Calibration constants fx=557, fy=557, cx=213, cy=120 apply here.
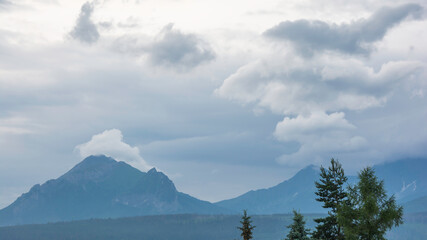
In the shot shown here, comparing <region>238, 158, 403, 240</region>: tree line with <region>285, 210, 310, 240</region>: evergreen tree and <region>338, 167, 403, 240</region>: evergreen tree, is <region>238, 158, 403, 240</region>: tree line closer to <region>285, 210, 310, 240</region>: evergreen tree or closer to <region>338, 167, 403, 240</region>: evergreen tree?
<region>338, 167, 403, 240</region>: evergreen tree

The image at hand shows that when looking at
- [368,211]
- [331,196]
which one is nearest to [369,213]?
[368,211]

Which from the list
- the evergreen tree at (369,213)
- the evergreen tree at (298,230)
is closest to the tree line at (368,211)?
the evergreen tree at (369,213)

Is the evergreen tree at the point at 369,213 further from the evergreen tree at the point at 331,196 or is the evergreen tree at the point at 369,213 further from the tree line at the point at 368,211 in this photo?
the evergreen tree at the point at 331,196

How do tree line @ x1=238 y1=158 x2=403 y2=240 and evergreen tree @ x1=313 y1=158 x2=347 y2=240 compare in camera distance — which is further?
evergreen tree @ x1=313 y1=158 x2=347 y2=240

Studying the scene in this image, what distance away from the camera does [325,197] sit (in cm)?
7875

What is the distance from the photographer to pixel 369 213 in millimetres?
65500

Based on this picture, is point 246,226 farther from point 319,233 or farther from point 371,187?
point 371,187

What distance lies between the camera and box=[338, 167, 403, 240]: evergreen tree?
65.4 metres

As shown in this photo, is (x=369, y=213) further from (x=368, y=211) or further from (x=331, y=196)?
(x=331, y=196)

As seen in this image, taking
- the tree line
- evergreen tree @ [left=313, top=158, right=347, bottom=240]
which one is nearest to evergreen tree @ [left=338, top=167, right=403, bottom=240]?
the tree line

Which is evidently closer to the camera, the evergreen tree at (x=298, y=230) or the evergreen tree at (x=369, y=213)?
the evergreen tree at (x=369, y=213)

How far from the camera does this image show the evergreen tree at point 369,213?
6538 centimetres

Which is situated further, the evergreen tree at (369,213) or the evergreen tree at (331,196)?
the evergreen tree at (331,196)

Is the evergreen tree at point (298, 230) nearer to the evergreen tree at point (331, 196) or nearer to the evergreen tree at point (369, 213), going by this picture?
the evergreen tree at point (331, 196)
